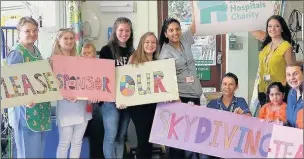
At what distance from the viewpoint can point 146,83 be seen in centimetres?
274

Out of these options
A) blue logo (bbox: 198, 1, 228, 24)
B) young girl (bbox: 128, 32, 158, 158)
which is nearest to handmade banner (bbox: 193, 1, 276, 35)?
blue logo (bbox: 198, 1, 228, 24)

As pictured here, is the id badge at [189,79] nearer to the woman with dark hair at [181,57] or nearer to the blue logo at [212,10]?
the woman with dark hair at [181,57]

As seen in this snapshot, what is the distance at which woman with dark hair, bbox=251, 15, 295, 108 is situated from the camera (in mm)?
2691

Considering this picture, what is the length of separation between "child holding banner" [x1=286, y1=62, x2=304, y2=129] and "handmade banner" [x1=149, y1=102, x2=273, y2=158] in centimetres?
14

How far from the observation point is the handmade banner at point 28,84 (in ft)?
8.39

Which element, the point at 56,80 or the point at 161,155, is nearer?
the point at 56,80

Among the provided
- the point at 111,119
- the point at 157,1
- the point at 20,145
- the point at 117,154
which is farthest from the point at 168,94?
the point at 157,1

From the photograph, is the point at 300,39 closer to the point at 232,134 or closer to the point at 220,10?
the point at 220,10

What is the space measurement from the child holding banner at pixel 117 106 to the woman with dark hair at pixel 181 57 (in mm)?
241

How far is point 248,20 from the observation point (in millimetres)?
3275

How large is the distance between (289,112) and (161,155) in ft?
3.79

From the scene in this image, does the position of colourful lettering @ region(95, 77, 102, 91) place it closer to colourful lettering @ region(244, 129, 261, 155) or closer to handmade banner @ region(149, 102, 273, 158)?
handmade banner @ region(149, 102, 273, 158)

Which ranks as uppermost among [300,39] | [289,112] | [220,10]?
[220,10]

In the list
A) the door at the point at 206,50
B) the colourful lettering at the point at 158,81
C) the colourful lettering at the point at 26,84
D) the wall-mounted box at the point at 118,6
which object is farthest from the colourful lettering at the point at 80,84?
the wall-mounted box at the point at 118,6
